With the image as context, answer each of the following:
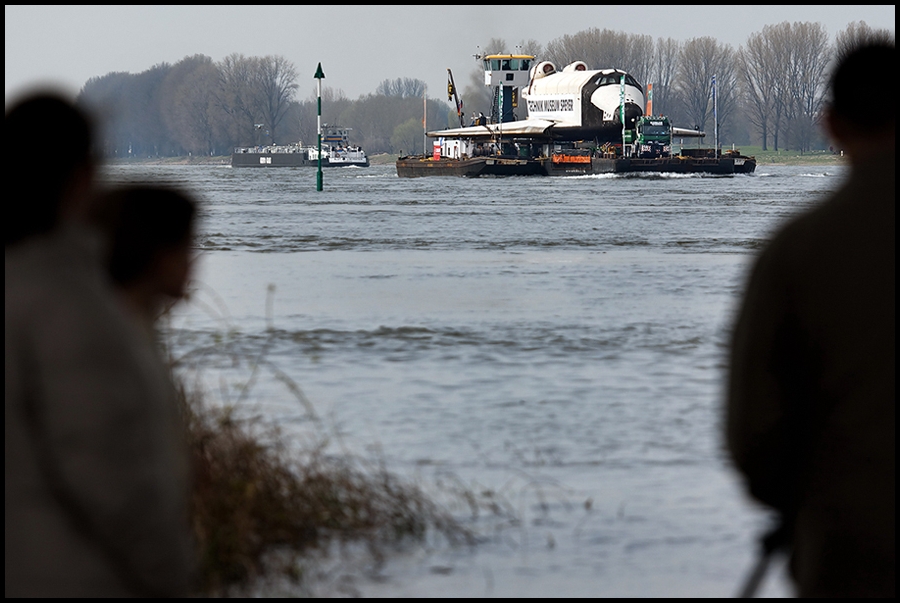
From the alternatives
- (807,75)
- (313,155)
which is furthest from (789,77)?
(313,155)

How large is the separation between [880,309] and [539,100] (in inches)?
3916

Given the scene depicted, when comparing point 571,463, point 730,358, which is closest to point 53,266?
point 730,358

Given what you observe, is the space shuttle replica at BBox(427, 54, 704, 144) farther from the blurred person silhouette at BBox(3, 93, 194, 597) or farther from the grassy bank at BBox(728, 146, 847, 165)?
the blurred person silhouette at BBox(3, 93, 194, 597)

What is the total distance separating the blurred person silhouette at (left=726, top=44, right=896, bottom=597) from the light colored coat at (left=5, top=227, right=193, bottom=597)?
121cm

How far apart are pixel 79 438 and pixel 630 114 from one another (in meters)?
93.3

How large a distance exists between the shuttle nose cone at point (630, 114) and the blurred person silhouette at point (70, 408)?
305ft

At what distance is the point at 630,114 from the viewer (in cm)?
9400

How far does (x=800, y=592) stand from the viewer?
3.05 m

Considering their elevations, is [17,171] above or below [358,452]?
above

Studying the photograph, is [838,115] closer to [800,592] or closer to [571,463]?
[800,592]

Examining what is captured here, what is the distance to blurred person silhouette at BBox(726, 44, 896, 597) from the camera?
9.39 feet

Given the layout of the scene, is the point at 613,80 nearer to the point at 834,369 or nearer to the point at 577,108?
the point at 577,108

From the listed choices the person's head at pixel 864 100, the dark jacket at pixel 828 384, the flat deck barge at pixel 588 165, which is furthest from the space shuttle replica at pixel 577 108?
the dark jacket at pixel 828 384

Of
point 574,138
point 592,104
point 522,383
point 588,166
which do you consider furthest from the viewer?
point 574,138
